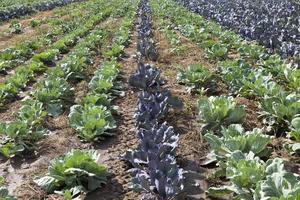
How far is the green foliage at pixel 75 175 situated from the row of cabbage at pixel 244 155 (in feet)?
4.32

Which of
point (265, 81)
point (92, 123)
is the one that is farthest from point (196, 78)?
point (92, 123)

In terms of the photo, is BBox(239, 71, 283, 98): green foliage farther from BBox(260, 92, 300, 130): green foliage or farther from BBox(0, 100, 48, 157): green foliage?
BBox(0, 100, 48, 157): green foliage

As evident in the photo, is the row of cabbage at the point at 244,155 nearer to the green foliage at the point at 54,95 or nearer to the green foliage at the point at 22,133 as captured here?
the green foliage at the point at 22,133

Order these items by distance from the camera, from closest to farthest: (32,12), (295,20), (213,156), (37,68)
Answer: (213,156)
(37,68)
(295,20)
(32,12)

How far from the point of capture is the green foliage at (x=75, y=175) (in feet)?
15.8

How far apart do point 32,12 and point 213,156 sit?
25260 mm

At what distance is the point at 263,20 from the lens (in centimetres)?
1578

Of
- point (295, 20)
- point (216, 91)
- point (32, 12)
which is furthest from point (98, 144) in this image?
point (32, 12)

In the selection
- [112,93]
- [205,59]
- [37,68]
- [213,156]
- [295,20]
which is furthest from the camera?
[295,20]

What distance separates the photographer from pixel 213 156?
5.30 m

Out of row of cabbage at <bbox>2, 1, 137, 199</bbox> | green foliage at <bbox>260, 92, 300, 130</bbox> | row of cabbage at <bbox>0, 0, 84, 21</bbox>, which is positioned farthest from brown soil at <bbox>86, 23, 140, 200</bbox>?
row of cabbage at <bbox>0, 0, 84, 21</bbox>

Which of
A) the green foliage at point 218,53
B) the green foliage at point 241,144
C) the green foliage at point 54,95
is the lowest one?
the green foliage at point 218,53

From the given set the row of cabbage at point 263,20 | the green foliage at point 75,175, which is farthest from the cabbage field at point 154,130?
the row of cabbage at point 263,20

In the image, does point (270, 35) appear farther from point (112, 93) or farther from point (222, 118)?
point (222, 118)
